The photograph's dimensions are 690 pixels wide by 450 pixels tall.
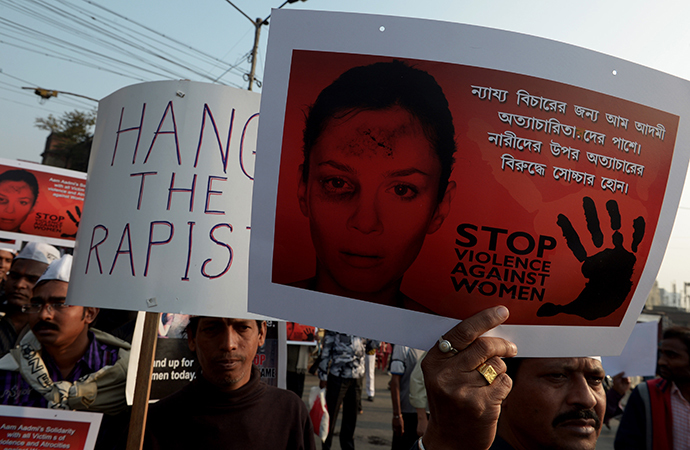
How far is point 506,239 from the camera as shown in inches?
40.4

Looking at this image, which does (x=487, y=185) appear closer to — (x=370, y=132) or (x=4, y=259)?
(x=370, y=132)

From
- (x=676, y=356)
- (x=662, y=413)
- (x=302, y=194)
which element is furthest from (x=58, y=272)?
(x=676, y=356)

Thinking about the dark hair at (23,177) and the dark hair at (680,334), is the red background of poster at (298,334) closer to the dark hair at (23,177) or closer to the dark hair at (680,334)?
the dark hair at (23,177)

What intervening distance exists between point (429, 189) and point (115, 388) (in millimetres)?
2157

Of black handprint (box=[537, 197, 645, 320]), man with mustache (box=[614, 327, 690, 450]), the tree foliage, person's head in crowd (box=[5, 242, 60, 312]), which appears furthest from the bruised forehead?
the tree foliage

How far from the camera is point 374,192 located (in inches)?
39.7

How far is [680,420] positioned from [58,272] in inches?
145

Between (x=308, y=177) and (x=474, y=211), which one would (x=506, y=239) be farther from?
(x=308, y=177)

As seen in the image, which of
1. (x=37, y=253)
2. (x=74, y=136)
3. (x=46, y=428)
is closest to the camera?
(x=46, y=428)

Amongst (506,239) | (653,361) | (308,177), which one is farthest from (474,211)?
(653,361)

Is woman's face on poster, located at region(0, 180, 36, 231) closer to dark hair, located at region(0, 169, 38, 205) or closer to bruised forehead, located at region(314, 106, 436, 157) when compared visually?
dark hair, located at region(0, 169, 38, 205)

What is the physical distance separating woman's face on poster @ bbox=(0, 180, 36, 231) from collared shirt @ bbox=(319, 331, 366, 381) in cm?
354

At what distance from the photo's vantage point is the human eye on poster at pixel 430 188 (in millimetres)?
1010

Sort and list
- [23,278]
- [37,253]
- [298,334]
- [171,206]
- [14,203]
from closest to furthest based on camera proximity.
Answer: [171,206], [23,278], [37,253], [14,203], [298,334]
